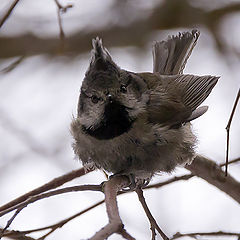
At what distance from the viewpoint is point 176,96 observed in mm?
4000

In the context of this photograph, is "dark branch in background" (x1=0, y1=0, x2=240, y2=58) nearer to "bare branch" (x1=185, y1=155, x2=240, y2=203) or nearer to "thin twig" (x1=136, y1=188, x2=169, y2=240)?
"bare branch" (x1=185, y1=155, x2=240, y2=203)

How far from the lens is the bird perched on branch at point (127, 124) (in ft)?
10.8

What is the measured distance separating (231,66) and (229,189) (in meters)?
2.16

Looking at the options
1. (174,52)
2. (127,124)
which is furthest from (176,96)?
(127,124)

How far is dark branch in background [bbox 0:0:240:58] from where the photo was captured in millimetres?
5570

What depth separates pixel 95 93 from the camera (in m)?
3.32

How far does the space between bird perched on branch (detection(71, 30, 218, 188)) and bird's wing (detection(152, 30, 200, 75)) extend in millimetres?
581

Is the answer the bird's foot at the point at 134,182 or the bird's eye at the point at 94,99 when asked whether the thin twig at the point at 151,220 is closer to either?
the bird's foot at the point at 134,182

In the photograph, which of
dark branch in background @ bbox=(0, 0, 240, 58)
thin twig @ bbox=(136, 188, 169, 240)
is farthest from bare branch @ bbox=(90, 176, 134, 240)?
dark branch in background @ bbox=(0, 0, 240, 58)

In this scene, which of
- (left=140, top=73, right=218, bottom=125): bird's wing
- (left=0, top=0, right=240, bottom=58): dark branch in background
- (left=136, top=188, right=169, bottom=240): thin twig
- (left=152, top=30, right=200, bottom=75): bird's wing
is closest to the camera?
(left=136, top=188, right=169, bottom=240): thin twig

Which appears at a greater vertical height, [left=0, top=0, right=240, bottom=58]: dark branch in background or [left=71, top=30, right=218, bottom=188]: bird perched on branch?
[left=0, top=0, right=240, bottom=58]: dark branch in background

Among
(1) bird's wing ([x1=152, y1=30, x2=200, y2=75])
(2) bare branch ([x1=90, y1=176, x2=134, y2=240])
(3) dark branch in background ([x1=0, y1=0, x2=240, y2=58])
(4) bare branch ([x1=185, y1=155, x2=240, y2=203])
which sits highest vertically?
(3) dark branch in background ([x1=0, y1=0, x2=240, y2=58])

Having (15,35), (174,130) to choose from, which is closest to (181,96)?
(174,130)

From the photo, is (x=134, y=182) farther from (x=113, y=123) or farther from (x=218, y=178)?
(x=218, y=178)
